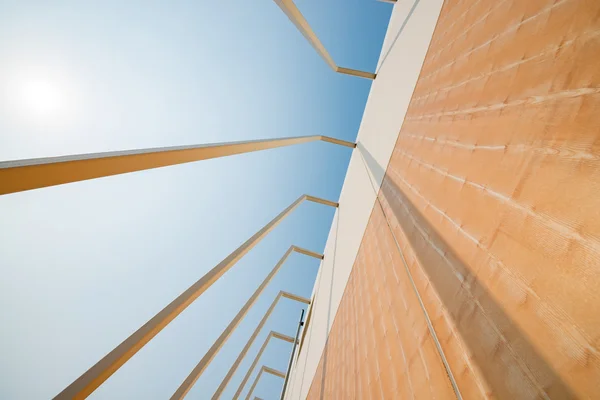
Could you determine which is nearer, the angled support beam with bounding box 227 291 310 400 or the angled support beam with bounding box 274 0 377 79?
the angled support beam with bounding box 274 0 377 79

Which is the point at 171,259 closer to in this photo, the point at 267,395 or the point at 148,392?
the point at 267,395

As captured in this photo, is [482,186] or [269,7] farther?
[269,7]

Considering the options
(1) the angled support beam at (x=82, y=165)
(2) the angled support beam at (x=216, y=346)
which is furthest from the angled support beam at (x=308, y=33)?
(2) the angled support beam at (x=216, y=346)

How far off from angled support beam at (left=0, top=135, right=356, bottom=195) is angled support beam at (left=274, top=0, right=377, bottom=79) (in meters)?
2.33

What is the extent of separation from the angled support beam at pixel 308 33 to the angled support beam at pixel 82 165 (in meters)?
2.33

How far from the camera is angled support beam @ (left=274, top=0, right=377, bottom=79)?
327 cm

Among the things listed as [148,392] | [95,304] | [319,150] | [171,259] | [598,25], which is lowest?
[148,392]

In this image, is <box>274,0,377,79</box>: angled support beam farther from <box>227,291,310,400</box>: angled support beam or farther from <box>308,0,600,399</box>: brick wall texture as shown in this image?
<box>227,291,310,400</box>: angled support beam

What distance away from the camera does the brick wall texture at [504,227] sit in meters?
0.71

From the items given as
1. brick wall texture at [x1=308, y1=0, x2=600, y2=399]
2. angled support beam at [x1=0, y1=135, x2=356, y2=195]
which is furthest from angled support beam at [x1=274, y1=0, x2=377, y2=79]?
angled support beam at [x1=0, y1=135, x2=356, y2=195]

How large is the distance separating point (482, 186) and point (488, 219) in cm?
18

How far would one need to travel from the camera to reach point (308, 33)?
4.21m

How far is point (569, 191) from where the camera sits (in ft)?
2.55

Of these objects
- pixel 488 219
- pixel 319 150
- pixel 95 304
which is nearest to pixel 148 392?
pixel 95 304
